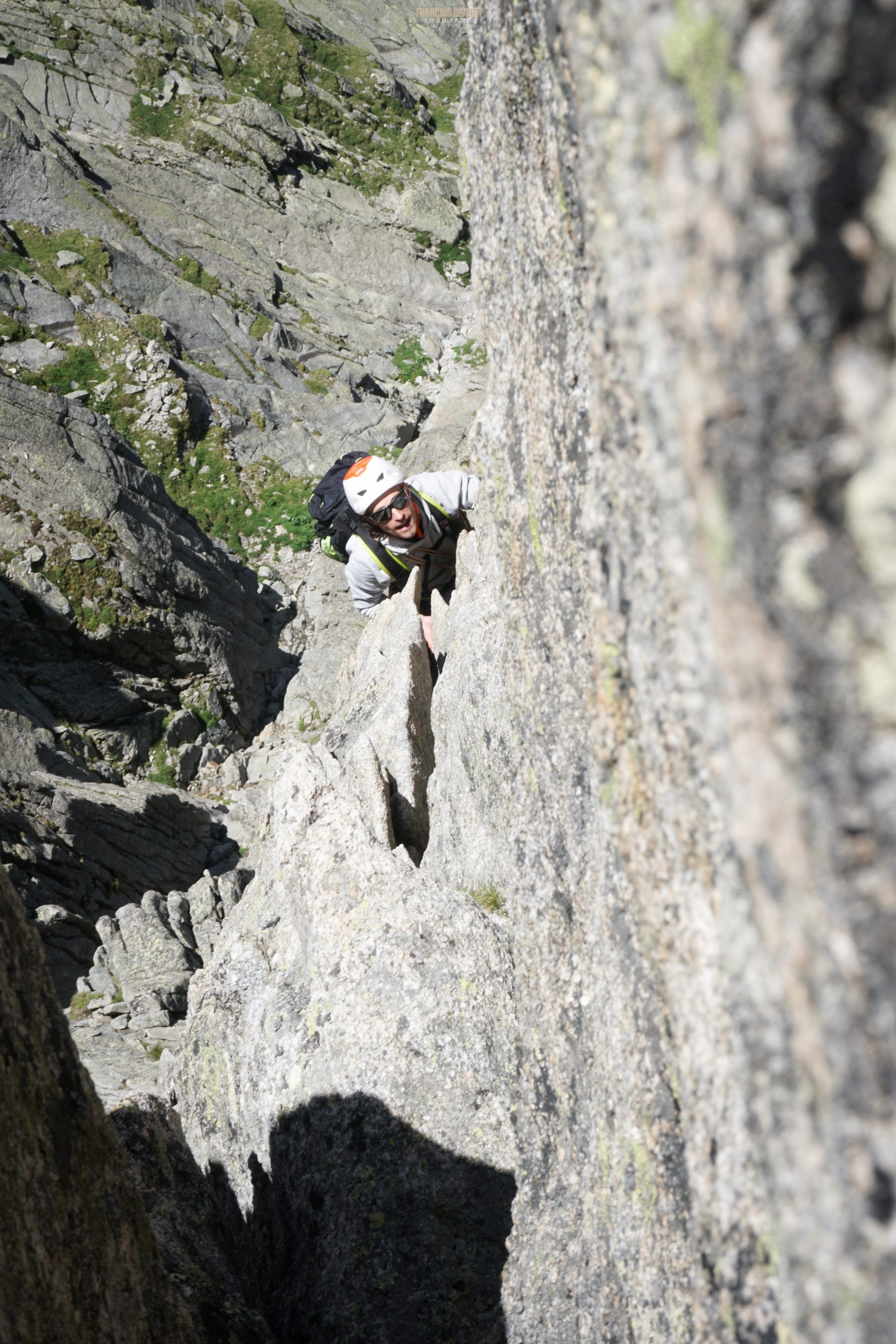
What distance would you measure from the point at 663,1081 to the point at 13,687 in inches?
619

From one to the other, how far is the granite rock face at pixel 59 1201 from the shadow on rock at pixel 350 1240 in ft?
3.15

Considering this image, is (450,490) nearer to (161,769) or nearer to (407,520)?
(407,520)

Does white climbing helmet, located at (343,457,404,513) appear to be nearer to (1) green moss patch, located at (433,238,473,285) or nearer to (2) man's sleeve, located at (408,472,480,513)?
(2) man's sleeve, located at (408,472,480,513)

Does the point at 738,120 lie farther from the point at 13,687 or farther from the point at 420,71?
the point at 420,71

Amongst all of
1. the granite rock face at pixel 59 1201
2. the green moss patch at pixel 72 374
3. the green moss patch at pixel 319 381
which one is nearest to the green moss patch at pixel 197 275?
the green moss patch at pixel 319 381

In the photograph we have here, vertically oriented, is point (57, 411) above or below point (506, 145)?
above

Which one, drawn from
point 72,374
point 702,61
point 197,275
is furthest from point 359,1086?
point 197,275

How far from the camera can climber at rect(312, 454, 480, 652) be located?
11.9 meters

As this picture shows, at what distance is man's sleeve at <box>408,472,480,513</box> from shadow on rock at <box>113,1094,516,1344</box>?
7922 millimetres

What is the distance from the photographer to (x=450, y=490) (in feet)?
40.1

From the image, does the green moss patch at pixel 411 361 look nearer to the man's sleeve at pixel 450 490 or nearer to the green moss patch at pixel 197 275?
the green moss patch at pixel 197 275

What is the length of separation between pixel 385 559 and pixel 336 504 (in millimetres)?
1085

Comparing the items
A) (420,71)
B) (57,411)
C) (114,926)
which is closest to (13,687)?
(114,926)

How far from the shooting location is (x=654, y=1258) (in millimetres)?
4285
